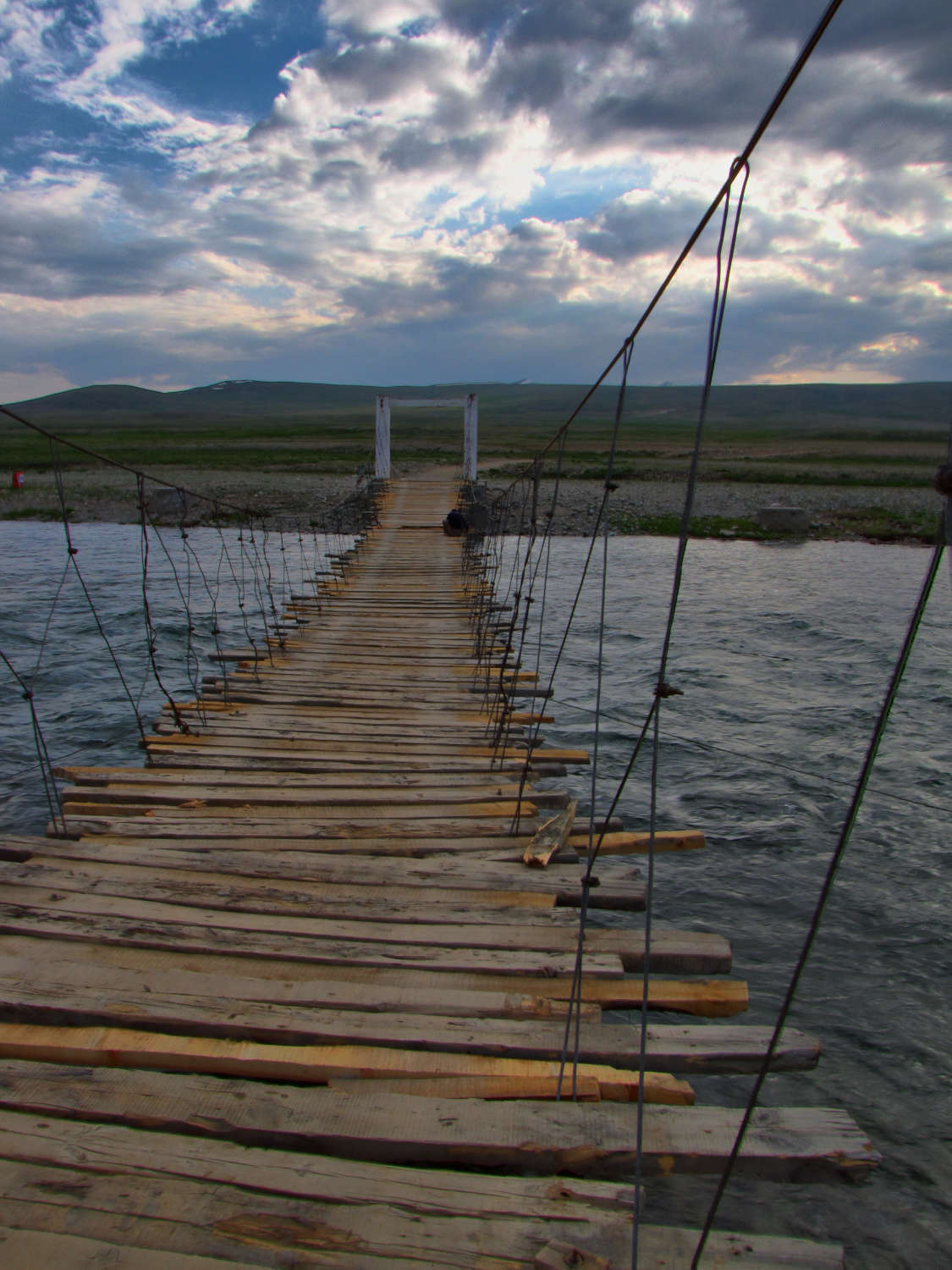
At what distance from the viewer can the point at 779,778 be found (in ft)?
22.7

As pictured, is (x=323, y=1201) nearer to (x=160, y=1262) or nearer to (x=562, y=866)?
(x=160, y=1262)

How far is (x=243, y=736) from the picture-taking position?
5031mm

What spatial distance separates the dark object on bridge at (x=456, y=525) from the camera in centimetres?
1359

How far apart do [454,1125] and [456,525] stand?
12.0 m

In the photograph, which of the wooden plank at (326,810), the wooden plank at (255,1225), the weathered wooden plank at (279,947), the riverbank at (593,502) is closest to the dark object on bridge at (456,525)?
the riverbank at (593,502)

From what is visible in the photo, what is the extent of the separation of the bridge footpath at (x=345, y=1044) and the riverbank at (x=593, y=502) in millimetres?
17339

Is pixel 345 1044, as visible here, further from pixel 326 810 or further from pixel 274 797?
pixel 274 797

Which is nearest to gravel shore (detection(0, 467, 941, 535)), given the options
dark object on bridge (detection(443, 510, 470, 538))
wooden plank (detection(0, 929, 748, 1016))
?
dark object on bridge (detection(443, 510, 470, 538))

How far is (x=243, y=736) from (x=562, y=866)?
2.32 m

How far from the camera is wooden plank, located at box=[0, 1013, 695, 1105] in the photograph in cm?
221

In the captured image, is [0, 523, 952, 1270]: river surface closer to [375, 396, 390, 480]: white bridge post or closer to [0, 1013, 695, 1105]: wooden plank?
[0, 1013, 695, 1105]: wooden plank

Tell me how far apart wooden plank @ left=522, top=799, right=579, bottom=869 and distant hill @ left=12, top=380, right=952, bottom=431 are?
267 feet

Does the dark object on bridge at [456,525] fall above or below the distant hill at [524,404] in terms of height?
above

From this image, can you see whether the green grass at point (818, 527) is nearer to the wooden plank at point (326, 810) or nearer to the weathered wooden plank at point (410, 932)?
the wooden plank at point (326, 810)
